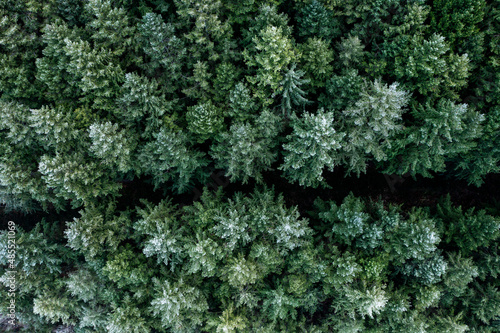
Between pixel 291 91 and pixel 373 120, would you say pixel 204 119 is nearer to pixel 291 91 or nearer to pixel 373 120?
pixel 291 91

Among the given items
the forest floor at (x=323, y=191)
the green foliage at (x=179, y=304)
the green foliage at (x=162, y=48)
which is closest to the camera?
the green foliage at (x=179, y=304)

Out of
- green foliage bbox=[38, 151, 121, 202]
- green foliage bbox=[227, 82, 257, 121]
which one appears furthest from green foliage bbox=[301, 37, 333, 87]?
green foliage bbox=[38, 151, 121, 202]

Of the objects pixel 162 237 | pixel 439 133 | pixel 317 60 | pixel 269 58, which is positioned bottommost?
pixel 162 237

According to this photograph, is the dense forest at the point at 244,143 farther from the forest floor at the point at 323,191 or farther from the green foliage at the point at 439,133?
the forest floor at the point at 323,191

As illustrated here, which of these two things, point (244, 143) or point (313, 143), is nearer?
point (313, 143)

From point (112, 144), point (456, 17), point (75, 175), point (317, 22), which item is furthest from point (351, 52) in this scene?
point (75, 175)

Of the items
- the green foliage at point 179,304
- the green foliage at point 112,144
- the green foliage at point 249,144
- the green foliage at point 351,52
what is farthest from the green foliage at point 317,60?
the green foliage at point 179,304
